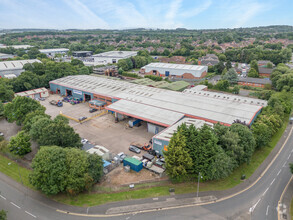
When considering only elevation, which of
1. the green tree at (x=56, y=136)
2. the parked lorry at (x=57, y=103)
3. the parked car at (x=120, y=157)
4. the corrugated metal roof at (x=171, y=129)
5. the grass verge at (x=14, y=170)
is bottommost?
the parked lorry at (x=57, y=103)

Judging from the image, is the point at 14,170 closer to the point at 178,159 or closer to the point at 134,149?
the point at 134,149

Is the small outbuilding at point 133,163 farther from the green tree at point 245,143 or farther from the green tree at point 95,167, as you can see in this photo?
the green tree at point 245,143

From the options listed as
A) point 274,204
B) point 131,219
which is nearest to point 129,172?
point 131,219

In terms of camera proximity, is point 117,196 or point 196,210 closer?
point 196,210

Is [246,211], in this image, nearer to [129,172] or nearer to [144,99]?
[129,172]

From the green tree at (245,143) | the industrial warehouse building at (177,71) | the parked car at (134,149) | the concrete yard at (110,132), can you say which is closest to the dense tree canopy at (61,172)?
the parked car at (134,149)

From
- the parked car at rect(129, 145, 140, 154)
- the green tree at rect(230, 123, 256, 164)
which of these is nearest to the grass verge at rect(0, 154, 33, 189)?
the parked car at rect(129, 145, 140, 154)

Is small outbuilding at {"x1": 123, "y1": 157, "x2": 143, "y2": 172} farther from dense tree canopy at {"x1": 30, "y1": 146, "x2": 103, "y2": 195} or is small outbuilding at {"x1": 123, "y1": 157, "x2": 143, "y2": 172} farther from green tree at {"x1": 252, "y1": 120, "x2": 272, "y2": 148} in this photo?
green tree at {"x1": 252, "y1": 120, "x2": 272, "y2": 148}
